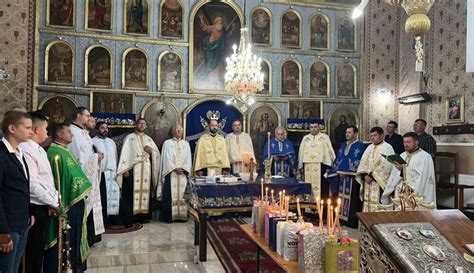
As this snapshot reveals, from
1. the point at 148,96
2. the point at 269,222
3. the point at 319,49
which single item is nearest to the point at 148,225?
the point at 148,96

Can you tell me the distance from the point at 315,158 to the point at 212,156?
2.40 m

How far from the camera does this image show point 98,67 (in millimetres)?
8875

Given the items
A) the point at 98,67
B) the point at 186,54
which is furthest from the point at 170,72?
the point at 98,67

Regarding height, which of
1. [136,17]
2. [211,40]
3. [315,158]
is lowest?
[315,158]

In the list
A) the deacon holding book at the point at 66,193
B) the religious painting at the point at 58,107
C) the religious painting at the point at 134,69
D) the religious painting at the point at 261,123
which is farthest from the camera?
the religious painting at the point at 261,123

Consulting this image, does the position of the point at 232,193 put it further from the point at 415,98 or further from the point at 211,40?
the point at 415,98

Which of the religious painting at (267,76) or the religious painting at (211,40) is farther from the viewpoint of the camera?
the religious painting at (267,76)

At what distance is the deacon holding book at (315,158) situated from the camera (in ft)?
29.0

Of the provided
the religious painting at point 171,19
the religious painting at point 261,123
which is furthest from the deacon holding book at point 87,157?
the religious painting at point 261,123

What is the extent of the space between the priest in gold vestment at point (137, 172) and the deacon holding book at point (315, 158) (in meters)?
3.47

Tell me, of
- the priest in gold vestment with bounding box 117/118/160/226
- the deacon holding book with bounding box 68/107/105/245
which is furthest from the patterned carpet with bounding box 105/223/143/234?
the deacon holding book with bounding box 68/107/105/245

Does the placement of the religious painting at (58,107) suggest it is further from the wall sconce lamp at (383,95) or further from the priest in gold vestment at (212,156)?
the wall sconce lamp at (383,95)

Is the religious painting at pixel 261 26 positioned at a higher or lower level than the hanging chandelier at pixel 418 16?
higher

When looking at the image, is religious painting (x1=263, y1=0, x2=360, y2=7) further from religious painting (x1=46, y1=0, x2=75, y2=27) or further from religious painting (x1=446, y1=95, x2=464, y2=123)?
religious painting (x1=46, y1=0, x2=75, y2=27)
